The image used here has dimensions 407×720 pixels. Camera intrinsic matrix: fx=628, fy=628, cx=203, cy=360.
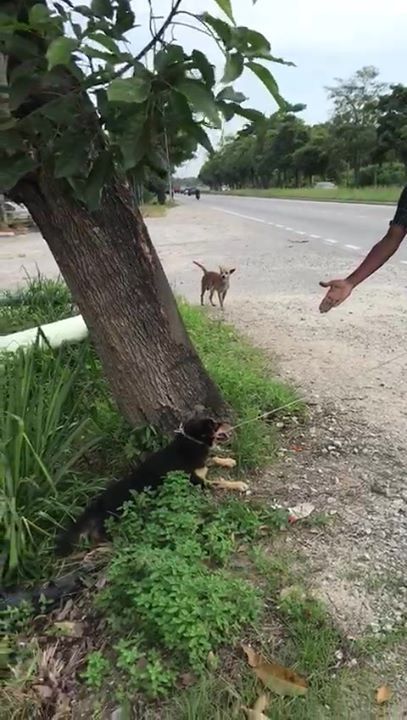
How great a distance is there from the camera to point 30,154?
2.11 metres

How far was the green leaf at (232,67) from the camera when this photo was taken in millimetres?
1452

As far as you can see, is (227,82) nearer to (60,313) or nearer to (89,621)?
(89,621)

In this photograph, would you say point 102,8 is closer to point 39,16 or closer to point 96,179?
point 39,16

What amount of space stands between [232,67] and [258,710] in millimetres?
1665

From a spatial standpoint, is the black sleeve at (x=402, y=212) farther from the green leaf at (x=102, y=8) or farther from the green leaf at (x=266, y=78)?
the green leaf at (x=102, y=8)

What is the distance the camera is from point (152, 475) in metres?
2.52

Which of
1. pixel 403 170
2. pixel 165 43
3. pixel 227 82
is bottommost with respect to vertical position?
pixel 403 170

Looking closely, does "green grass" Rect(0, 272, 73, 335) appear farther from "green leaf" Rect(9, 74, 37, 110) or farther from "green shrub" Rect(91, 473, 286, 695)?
"green leaf" Rect(9, 74, 37, 110)

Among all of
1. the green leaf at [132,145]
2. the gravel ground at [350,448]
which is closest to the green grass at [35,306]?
the gravel ground at [350,448]

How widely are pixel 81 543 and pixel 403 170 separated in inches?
2031

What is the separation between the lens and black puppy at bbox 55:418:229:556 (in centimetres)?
238

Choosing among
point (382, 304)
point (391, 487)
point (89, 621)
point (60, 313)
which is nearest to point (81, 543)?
point (89, 621)

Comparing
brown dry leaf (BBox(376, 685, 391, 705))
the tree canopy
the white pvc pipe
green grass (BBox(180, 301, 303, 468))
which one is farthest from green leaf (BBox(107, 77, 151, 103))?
the white pvc pipe

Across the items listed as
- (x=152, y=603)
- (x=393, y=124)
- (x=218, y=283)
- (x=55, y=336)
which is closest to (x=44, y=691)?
(x=152, y=603)
